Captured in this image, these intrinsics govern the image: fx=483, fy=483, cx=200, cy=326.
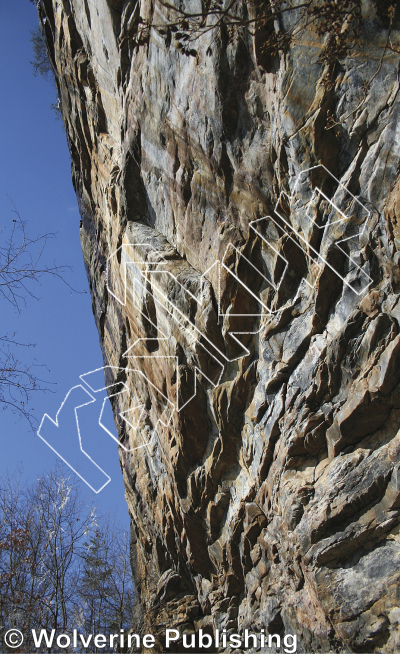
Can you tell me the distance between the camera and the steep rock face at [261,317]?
5.20 metres

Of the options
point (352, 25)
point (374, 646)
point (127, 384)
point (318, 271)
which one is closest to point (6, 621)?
point (127, 384)

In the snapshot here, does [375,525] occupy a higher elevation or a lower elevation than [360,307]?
lower

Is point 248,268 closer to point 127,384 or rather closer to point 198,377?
point 198,377

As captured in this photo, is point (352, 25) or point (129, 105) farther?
point (129, 105)

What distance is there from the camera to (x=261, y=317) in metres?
7.38

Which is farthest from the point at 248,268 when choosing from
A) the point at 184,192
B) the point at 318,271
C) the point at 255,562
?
the point at 255,562

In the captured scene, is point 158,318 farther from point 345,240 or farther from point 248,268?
point 345,240

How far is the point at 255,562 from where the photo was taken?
743 centimetres

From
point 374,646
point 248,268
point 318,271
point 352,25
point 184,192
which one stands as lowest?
point 374,646

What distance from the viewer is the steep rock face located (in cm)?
520

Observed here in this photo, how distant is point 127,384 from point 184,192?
5811 mm

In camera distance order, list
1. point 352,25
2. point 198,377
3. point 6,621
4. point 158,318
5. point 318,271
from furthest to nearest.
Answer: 1. point 6,621
2. point 158,318
3. point 198,377
4. point 318,271
5. point 352,25

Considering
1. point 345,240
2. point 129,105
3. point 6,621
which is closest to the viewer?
point 345,240

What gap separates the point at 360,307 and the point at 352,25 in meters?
3.10
